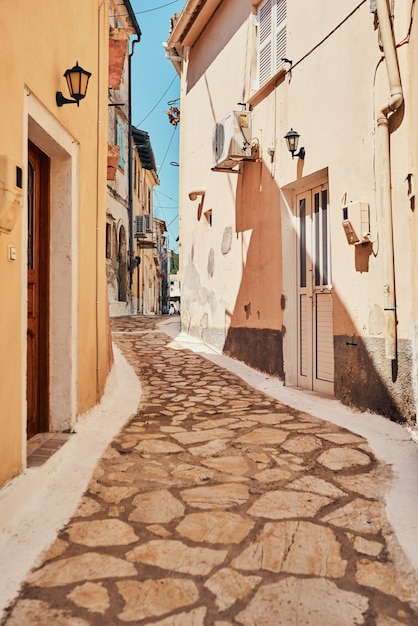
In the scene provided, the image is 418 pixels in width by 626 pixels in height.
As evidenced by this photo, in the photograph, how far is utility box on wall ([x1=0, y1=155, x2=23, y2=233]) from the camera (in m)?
2.87

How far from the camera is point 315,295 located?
6.60m

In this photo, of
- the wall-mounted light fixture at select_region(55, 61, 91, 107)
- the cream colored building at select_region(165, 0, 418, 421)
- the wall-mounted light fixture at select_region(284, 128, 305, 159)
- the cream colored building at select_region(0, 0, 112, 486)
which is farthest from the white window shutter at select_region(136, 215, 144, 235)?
the wall-mounted light fixture at select_region(55, 61, 91, 107)

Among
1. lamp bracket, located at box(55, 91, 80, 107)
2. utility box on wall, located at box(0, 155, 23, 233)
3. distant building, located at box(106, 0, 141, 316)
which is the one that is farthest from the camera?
distant building, located at box(106, 0, 141, 316)

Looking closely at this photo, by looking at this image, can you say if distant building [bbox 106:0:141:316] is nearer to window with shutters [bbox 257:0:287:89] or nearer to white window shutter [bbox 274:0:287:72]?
window with shutters [bbox 257:0:287:89]

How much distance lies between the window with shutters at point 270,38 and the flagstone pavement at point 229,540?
5690mm

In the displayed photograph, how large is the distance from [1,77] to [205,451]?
3171 millimetres

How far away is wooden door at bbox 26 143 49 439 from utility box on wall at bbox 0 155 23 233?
1375mm

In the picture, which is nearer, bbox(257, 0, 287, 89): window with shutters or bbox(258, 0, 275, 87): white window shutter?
bbox(257, 0, 287, 89): window with shutters

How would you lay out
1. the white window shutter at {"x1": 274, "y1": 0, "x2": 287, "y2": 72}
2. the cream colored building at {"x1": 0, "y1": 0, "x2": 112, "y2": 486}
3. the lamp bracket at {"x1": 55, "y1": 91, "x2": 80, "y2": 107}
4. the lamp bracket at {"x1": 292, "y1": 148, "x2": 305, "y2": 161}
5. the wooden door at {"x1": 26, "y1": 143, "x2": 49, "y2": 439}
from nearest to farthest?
1. the cream colored building at {"x1": 0, "y1": 0, "x2": 112, "y2": 486}
2. the lamp bracket at {"x1": 55, "y1": 91, "x2": 80, "y2": 107}
3. the wooden door at {"x1": 26, "y1": 143, "x2": 49, "y2": 439}
4. the lamp bracket at {"x1": 292, "y1": 148, "x2": 305, "y2": 161}
5. the white window shutter at {"x1": 274, "y1": 0, "x2": 287, "y2": 72}

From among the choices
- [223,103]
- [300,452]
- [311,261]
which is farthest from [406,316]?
[223,103]

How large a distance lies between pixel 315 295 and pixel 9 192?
4.54 meters

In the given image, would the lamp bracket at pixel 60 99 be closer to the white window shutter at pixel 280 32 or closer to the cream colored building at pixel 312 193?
the cream colored building at pixel 312 193

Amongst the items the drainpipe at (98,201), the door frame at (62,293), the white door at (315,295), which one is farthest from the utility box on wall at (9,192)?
the white door at (315,295)

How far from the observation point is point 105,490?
3477 mm
